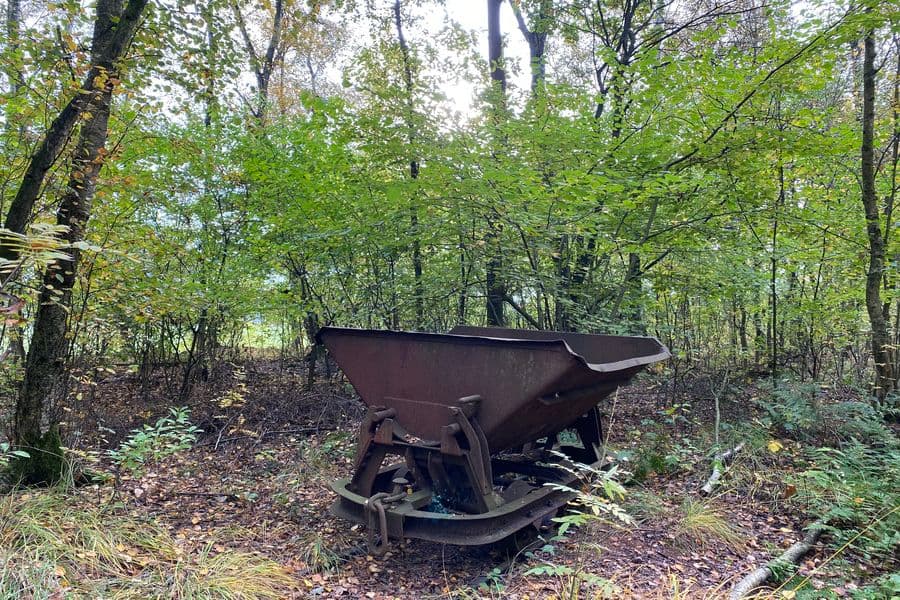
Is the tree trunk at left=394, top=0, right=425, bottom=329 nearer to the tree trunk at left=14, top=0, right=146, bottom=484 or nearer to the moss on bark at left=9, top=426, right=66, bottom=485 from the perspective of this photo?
the tree trunk at left=14, top=0, right=146, bottom=484

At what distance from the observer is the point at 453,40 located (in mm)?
11758

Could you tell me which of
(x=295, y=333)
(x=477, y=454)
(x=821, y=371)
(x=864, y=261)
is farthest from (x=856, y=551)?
(x=295, y=333)

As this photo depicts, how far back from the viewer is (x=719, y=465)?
16.9 feet

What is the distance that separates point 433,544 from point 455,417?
3.86ft

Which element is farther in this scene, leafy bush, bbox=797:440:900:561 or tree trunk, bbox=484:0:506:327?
tree trunk, bbox=484:0:506:327

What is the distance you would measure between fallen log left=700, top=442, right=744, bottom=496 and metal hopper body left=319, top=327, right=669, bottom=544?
49.6 inches

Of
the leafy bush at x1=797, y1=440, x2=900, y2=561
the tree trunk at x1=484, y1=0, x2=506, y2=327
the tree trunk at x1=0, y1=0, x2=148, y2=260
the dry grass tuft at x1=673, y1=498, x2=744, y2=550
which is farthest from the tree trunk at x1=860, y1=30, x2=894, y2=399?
the tree trunk at x1=0, y1=0, x2=148, y2=260

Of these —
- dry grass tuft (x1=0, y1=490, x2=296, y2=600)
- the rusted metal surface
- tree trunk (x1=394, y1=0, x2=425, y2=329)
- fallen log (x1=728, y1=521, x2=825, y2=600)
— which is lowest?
dry grass tuft (x1=0, y1=490, x2=296, y2=600)

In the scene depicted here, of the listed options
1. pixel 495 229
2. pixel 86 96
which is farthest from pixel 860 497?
pixel 86 96

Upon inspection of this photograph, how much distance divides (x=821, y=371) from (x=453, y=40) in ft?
32.6

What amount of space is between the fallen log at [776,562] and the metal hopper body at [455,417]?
1.30 meters

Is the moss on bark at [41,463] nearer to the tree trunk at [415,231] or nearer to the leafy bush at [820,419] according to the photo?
the tree trunk at [415,231]

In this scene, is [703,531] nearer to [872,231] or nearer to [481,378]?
[481,378]

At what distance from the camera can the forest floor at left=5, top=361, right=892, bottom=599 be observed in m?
3.31
